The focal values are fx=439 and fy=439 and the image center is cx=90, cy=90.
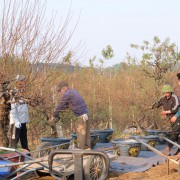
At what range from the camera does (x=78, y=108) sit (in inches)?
359

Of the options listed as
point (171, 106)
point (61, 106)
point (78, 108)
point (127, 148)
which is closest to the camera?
point (61, 106)

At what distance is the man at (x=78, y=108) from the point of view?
8805mm

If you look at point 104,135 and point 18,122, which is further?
point 104,135

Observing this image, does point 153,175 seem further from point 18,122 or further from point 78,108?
point 18,122

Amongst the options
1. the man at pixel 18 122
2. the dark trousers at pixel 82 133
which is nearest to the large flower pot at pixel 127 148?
the dark trousers at pixel 82 133

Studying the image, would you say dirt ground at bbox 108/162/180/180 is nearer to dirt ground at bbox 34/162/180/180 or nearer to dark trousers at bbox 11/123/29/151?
dirt ground at bbox 34/162/180/180

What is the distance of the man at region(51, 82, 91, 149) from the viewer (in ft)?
28.9

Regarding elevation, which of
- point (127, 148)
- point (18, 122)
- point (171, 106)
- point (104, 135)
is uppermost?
point (171, 106)

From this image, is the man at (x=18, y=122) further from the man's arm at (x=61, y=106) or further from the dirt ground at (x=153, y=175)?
the dirt ground at (x=153, y=175)

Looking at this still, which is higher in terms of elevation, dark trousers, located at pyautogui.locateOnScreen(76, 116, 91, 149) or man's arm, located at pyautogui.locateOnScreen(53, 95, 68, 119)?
man's arm, located at pyautogui.locateOnScreen(53, 95, 68, 119)

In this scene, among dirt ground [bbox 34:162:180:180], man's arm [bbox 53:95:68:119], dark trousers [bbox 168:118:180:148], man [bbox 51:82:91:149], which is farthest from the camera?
dark trousers [bbox 168:118:180:148]

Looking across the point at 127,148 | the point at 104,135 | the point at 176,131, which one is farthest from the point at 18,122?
the point at 176,131

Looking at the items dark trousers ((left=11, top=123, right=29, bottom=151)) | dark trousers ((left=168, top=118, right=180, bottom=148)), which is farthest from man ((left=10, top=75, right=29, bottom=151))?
dark trousers ((left=168, top=118, right=180, bottom=148))

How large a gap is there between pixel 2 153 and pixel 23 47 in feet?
5.97
